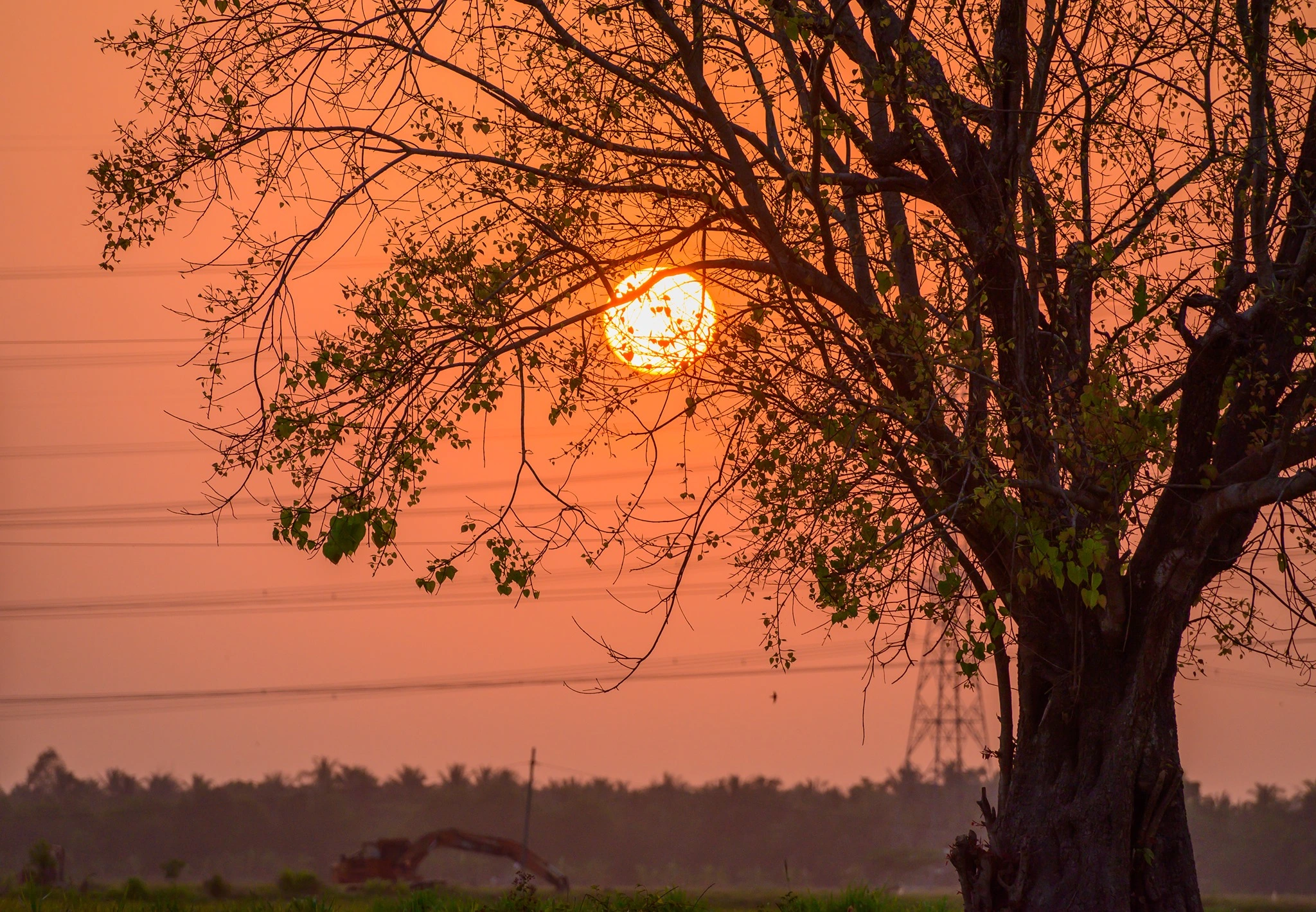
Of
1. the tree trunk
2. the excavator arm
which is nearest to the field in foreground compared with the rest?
the tree trunk

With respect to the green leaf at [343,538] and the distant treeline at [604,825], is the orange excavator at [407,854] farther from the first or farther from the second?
the green leaf at [343,538]

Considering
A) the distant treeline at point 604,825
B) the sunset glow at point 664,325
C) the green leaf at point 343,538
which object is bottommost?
the distant treeline at point 604,825

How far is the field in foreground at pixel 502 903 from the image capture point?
13617 mm

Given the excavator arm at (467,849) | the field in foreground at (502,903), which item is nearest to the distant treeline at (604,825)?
the excavator arm at (467,849)

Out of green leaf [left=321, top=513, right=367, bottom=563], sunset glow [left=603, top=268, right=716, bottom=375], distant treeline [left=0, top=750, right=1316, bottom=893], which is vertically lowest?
distant treeline [left=0, top=750, right=1316, bottom=893]

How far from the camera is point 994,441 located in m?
8.84

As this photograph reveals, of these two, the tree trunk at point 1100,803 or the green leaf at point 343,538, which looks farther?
the tree trunk at point 1100,803

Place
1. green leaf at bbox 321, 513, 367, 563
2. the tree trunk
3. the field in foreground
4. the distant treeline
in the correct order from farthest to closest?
the distant treeline < the field in foreground < the tree trunk < green leaf at bbox 321, 513, 367, 563

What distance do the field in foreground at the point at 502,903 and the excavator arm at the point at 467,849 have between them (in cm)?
1618

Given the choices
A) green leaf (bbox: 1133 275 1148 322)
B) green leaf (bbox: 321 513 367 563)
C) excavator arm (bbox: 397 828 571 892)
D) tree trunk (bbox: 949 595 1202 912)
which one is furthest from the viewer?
excavator arm (bbox: 397 828 571 892)

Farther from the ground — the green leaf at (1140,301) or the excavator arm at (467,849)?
the green leaf at (1140,301)

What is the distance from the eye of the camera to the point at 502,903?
45.1 feet

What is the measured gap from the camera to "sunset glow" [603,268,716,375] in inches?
366

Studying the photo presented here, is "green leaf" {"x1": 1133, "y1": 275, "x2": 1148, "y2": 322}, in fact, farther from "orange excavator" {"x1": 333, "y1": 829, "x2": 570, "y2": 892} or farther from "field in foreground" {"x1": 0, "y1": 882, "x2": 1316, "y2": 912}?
"orange excavator" {"x1": 333, "y1": 829, "x2": 570, "y2": 892}
